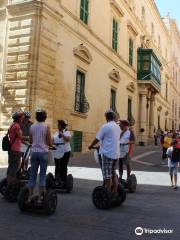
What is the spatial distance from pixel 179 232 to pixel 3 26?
12730mm

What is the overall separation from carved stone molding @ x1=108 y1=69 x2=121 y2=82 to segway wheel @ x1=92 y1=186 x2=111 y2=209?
651 inches

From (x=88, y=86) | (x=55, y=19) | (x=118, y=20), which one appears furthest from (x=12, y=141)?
(x=118, y=20)

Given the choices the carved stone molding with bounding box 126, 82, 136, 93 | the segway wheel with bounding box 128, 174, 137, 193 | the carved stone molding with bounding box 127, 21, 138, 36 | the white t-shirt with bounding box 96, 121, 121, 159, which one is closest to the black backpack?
the white t-shirt with bounding box 96, 121, 121, 159

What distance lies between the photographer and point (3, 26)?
15.3 m

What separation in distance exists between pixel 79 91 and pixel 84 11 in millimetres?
4396

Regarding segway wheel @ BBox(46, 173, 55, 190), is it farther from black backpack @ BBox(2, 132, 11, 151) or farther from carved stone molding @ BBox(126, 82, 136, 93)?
carved stone molding @ BBox(126, 82, 136, 93)

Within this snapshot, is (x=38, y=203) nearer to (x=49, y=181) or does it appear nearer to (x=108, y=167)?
(x=108, y=167)

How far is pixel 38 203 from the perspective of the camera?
569cm

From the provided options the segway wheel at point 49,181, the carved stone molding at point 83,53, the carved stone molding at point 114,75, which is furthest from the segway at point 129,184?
the carved stone molding at point 114,75

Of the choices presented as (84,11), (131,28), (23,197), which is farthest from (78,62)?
(23,197)

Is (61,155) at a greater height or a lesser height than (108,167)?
greater

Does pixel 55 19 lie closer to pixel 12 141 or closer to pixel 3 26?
pixel 3 26

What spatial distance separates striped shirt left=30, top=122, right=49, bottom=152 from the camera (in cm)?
576

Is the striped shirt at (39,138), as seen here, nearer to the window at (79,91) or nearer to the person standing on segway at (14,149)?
the person standing on segway at (14,149)
